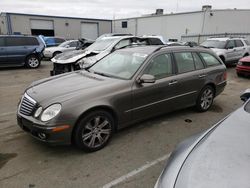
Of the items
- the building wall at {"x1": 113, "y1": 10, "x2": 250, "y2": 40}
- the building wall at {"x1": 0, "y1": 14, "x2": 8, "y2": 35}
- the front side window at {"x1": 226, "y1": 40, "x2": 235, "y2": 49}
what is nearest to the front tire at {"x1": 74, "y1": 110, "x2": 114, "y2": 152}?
the front side window at {"x1": 226, "y1": 40, "x2": 235, "y2": 49}

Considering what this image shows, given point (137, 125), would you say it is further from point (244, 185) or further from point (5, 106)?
point (5, 106)

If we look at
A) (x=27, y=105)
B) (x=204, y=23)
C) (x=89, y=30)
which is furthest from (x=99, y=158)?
(x=89, y=30)

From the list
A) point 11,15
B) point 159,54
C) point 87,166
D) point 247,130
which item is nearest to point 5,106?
point 87,166

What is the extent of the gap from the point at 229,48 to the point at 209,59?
26.4 ft

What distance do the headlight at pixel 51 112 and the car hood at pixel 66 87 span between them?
9 cm

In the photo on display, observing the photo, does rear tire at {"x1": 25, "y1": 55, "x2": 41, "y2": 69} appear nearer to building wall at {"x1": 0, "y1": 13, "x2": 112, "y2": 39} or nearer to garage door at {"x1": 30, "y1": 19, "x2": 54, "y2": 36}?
building wall at {"x1": 0, "y1": 13, "x2": 112, "y2": 39}

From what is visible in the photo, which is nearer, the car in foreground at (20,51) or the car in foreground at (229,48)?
the car in foreground at (20,51)

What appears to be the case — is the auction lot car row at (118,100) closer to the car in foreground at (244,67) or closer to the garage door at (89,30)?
the car in foreground at (244,67)

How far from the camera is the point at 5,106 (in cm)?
586

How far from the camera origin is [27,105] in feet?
11.6

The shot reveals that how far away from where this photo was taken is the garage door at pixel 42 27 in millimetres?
30286

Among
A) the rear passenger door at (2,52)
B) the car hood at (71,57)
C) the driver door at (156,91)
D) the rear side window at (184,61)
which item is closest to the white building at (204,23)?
the car hood at (71,57)

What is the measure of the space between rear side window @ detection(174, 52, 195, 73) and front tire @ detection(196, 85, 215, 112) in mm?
681

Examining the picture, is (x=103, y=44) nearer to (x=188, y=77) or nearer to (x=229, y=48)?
(x=188, y=77)
